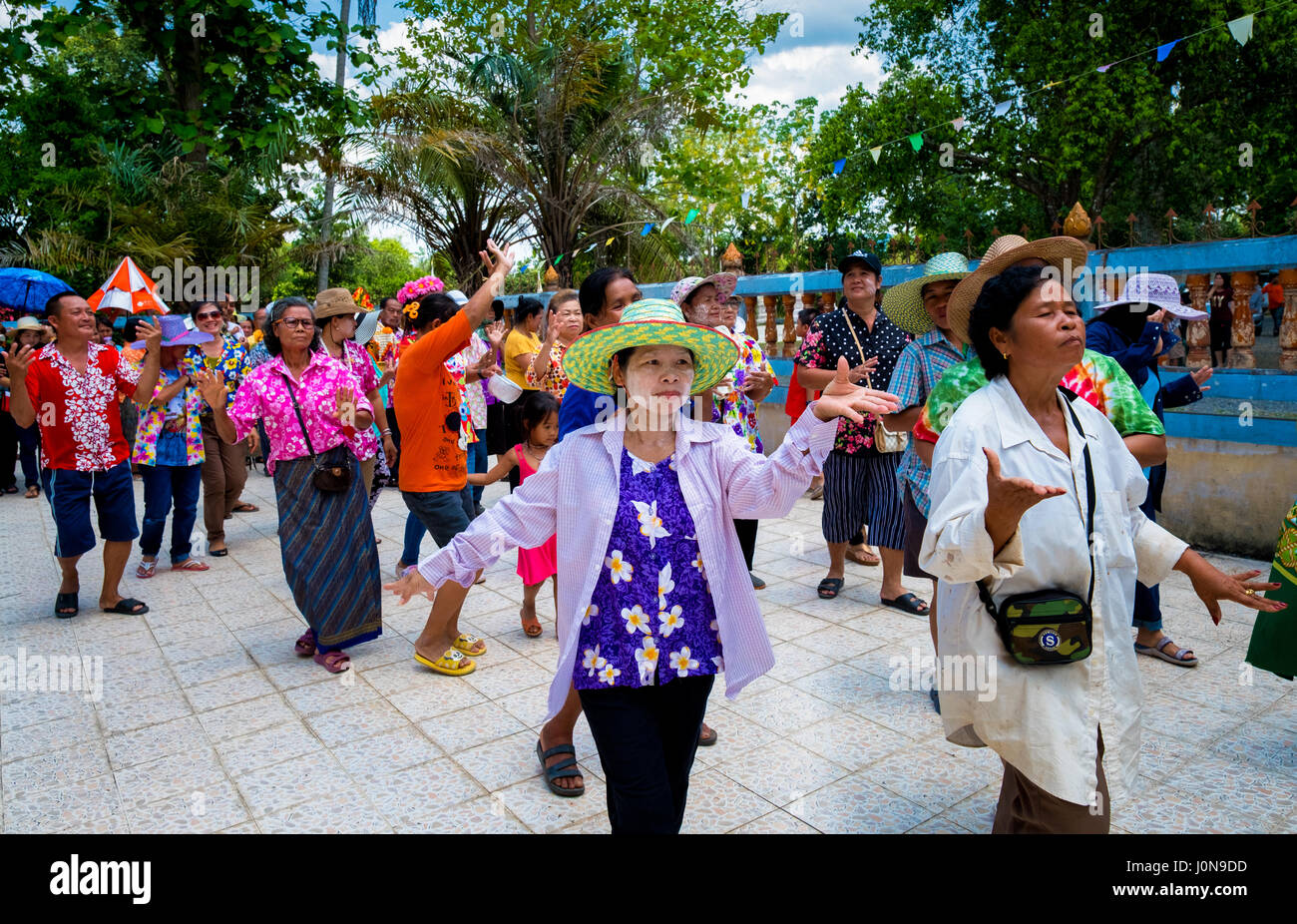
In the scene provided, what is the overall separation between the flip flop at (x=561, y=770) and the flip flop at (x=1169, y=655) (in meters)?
2.91

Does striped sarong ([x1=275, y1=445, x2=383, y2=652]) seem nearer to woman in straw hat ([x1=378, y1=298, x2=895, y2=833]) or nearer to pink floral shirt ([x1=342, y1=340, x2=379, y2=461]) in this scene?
pink floral shirt ([x1=342, y1=340, x2=379, y2=461])

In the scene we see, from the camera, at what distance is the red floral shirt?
5676 millimetres

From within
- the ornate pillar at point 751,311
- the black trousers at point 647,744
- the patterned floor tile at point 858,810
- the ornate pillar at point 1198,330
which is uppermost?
the ornate pillar at point 751,311

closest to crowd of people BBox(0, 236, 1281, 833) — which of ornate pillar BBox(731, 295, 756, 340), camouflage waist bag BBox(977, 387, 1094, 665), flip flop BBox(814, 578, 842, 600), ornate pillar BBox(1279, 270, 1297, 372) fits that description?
camouflage waist bag BBox(977, 387, 1094, 665)

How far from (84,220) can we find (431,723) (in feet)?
49.3

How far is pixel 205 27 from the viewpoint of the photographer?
456 inches

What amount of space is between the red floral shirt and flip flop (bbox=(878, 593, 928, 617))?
16.0 feet

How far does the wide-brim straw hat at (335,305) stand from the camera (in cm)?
584

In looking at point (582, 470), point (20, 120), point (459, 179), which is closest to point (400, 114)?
point (459, 179)

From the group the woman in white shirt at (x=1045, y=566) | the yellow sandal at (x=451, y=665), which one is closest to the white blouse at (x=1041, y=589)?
the woman in white shirt at (x=1045, y=566)

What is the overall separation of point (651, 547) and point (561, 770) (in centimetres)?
137

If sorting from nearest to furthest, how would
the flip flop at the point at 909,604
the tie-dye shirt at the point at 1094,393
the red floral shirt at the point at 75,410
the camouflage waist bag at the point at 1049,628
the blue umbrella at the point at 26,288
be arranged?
the camouflage waist bag at the point at 1049,628 → the tie-dye shirt at the point at 1094,393 → the flip flop at the point at 909,604 → the red floral shirt at the point at 75,410 → the blue umbrella at the point at 26,288

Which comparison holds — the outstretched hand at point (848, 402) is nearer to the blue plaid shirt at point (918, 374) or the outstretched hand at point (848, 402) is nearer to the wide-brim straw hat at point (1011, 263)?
the wide-brim straw hat at point (1011, 263)
